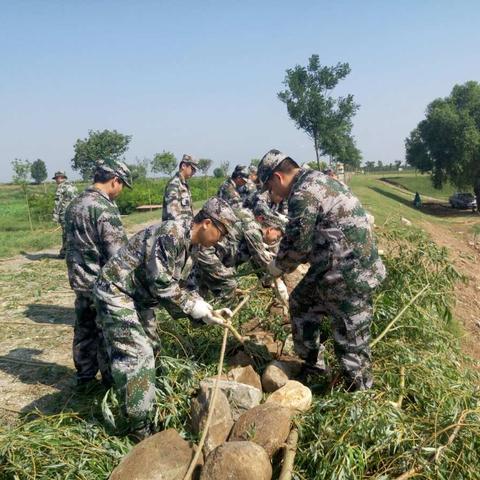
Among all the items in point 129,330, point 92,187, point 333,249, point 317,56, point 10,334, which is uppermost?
point 317,56

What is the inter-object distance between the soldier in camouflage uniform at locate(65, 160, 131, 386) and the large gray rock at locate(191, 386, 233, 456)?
1425 millimetres

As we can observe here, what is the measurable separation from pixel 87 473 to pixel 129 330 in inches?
35.5

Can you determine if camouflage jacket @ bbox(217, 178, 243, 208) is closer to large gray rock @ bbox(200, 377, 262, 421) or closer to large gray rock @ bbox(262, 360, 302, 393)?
large gray rock @ bbox(262, 360, 302, 393)

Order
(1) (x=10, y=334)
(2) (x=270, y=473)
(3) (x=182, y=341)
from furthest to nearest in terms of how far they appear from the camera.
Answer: (1) (x=10, y=334) < (3) (x=182, y=341) < (2) (x=270, y=473)

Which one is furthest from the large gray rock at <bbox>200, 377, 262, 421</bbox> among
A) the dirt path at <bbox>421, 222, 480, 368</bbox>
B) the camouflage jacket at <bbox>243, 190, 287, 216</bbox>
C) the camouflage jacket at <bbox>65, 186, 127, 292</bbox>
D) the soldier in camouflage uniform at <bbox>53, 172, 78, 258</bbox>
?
the soldier in camouflage uniform at <bbox>53, 172, 78, 258</bbox>

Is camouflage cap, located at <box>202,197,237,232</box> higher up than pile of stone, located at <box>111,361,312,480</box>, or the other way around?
camouflage cap, located at <box>202,197,237,232</box>

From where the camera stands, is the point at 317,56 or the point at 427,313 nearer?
the point at 427,313

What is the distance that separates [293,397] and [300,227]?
125 cm

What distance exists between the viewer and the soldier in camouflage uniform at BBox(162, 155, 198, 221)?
786 centimetres

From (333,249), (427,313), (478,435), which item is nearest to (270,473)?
(478,435)

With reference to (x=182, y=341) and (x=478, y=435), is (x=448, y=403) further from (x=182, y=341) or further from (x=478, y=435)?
(x=182, y=341)

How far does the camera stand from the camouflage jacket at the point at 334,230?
11.5ft

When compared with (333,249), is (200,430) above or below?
below

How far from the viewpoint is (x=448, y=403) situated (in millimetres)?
3230
